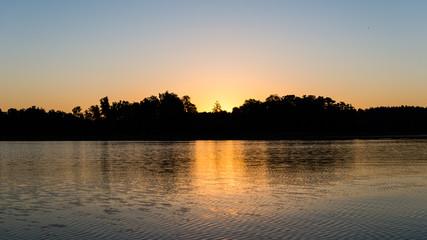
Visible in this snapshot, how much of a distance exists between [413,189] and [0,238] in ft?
74.8

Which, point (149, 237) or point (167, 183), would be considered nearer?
point (149, 237)

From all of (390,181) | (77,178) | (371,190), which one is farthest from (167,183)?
(390,181)

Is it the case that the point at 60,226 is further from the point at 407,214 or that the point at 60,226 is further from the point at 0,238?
the point at 407,214

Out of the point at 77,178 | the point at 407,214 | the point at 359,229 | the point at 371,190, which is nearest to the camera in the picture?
the point at 359,229

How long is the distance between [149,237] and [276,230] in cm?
471

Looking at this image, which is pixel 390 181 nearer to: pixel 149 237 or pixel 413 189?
pixel 413 189

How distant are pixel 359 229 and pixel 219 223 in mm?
5344

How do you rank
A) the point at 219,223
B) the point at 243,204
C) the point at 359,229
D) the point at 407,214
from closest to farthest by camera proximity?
the point at 359,229, the point at 219,223, the point at 407,214, the point at 243,204

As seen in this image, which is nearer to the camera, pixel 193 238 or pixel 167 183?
pixel 193 238

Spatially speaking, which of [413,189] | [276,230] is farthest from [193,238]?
[413,189]

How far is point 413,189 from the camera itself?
26844 millimetres

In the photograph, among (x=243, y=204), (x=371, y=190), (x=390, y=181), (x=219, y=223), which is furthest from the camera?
(x=390, y=181)

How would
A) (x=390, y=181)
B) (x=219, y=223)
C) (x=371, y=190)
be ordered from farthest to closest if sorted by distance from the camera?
(x=390, y=181) < (x=371, y=190) < (x=219, y=223)

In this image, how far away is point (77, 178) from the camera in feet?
115
